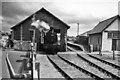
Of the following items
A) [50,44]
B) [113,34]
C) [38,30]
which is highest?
[38,30]

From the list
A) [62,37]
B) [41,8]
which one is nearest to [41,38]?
[62,37]

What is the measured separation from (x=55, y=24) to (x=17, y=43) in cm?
661

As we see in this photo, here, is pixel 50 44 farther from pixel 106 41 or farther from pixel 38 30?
pixel 106 41

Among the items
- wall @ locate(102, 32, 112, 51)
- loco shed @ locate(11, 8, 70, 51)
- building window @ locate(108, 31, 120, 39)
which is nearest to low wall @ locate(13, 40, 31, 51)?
loco shed @ locate(11, 8, 70, 51)

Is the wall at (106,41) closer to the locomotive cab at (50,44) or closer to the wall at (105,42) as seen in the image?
the wall at (105,42)

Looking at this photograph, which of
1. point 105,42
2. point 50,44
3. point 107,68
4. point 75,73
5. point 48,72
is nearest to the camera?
point 75,73

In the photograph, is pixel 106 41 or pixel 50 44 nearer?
pixel 50 44

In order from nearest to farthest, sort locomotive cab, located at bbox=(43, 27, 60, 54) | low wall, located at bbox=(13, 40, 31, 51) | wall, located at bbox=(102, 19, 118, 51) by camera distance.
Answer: low wall, located at bbox=(13, 40, 31, 51), locomotive cab, located at bbox=(43, 27, 60, 54), wall, located at bbox=(102, 19, 118, 51)

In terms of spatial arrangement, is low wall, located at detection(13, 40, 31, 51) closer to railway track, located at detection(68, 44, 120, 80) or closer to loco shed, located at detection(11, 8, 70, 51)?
loco shed, located at detection(11, 8, 70, 51)

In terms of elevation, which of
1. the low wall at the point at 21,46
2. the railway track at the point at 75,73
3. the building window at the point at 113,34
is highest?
the building window at the point at 113,34

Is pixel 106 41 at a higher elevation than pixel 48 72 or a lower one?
higher

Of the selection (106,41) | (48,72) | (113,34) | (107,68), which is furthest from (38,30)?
(113,34)

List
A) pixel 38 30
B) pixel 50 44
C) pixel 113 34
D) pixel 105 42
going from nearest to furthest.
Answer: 1. pixel 50 44
2. pixel 38 30
3. pixel 105 42
4. pixel 113 34


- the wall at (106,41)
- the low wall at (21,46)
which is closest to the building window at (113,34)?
the wall at (106,41)
